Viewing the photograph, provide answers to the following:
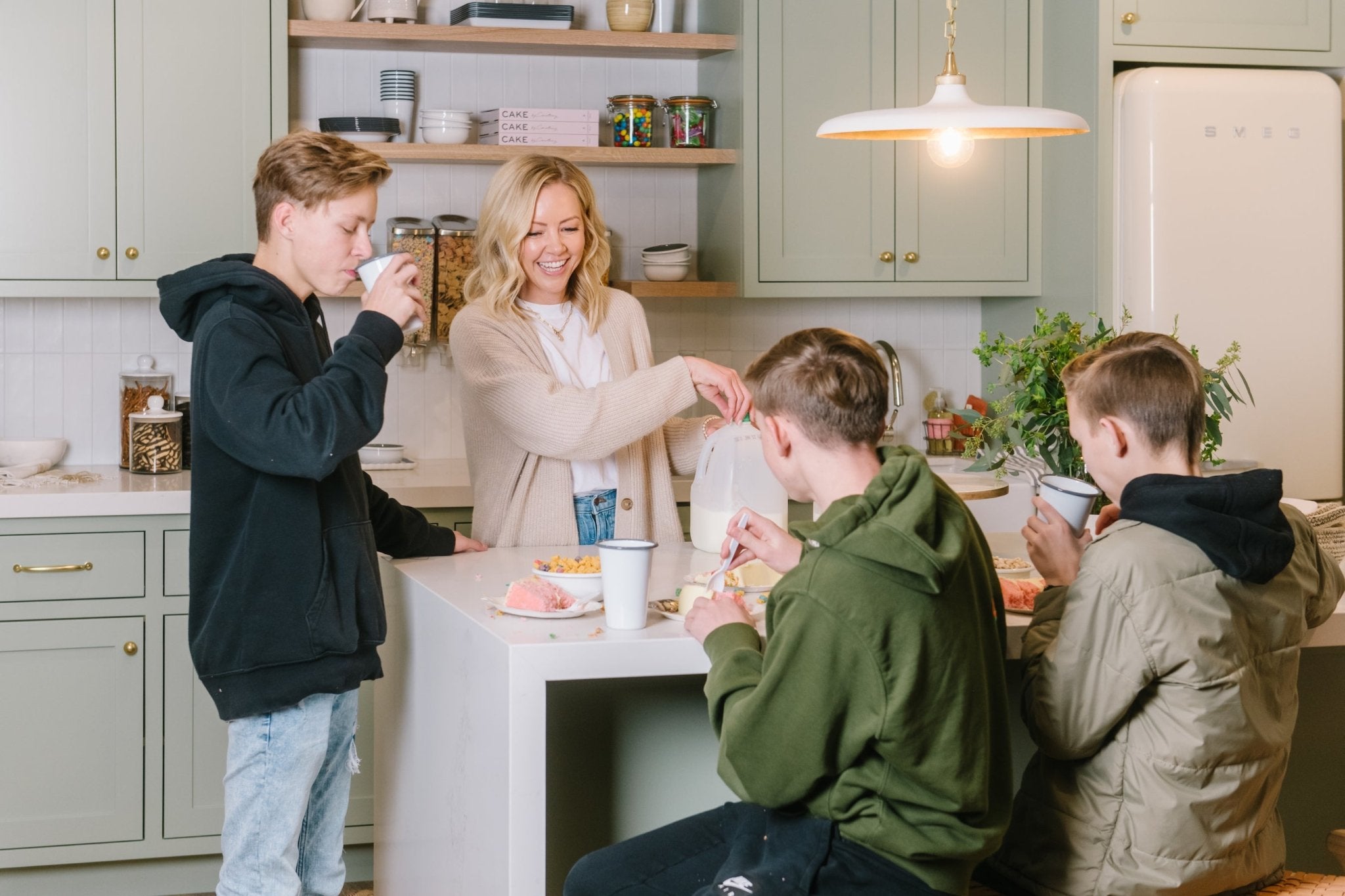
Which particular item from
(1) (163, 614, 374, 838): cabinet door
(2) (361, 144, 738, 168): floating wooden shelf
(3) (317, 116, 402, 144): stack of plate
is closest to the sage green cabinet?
(2) (361, 144, 738, 168): floating wooden shelf

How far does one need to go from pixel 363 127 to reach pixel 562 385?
4.26 ft

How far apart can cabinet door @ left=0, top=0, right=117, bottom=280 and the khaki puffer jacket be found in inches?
101

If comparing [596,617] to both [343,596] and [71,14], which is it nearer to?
[343,596]

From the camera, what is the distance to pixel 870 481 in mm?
1420

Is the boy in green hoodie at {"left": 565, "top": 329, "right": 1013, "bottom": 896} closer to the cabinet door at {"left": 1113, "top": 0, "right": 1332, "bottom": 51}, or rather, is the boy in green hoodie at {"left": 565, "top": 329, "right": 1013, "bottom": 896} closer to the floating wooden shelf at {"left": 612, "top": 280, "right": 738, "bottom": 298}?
the floating wooden shelf at {"left": 612, "top": 280, "right": 738, "bottom": 298}

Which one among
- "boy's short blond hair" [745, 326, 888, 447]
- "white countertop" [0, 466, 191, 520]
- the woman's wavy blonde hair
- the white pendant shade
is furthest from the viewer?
"white countertop" [0, 466, 191, 520]

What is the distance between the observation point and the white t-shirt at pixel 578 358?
8.69 ft

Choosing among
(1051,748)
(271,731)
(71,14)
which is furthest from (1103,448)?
(71,14)

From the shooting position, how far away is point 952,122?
2.02 metres

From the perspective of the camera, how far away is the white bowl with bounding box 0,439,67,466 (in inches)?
136

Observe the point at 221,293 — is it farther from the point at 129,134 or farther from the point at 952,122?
the point at 129,134

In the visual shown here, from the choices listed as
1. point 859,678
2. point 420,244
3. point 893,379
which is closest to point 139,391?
point 420,244

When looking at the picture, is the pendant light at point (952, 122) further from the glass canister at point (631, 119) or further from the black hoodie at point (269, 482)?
the glass canister at point (631, 119)

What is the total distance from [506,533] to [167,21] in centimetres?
164
